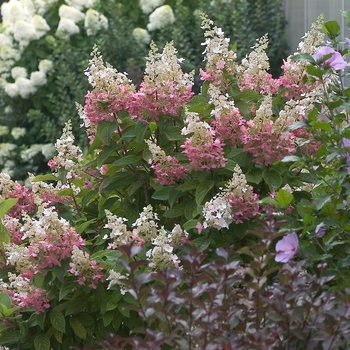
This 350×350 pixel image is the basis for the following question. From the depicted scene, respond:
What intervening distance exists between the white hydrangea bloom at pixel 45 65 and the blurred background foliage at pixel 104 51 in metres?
0.10

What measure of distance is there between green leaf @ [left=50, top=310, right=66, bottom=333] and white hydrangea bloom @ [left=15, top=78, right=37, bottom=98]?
5.97 m

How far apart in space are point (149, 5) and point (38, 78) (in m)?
1.34

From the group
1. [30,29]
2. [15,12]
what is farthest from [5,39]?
[30,29]

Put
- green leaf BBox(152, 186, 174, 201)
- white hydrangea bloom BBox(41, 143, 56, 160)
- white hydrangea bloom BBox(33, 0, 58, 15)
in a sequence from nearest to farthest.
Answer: green leaf BBox(152, 186, 174, 201), white hydrangea bloom BBox(41, 143, 56, 160), white hydrangea bloom BBox(33, 0, 58, 15)

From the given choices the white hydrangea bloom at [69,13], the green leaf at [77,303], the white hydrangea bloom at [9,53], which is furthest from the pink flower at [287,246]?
the white hydrangea bloom at [9,53]

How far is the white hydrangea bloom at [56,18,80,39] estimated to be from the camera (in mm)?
8914

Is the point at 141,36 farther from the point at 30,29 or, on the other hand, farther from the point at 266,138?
the point at 266,138

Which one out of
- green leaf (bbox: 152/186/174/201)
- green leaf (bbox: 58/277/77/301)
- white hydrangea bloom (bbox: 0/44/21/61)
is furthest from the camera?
white hydrangea bloom (bbox: 0/44/21/61)


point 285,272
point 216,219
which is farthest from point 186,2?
point 285,272

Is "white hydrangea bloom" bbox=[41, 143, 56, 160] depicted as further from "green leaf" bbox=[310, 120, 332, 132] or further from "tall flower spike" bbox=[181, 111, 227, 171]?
"green leaf" bbox=[310, 120, 332, 132]

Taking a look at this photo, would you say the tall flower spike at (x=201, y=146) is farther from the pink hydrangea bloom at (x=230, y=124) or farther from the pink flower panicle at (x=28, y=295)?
the pink flower panicle at (x=28, y=295)

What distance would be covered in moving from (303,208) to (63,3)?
7190 mm

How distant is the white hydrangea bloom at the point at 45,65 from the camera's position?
29.0 ft

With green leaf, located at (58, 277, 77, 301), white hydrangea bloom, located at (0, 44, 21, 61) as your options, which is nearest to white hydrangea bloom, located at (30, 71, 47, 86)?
white hydrangea bloom, located at (0, 44, 21, 61)
